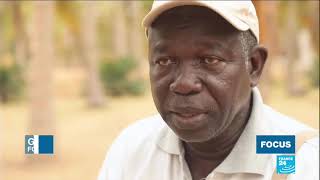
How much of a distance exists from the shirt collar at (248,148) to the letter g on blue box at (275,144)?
14 millimetres

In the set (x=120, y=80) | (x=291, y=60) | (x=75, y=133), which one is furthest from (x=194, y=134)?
(x=120, y=80)

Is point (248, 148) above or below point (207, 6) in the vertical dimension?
below

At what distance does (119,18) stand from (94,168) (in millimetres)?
11539

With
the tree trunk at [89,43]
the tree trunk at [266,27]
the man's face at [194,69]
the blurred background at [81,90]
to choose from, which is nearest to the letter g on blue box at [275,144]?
the man's face at [194,69]

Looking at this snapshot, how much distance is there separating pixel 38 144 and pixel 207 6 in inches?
33.0

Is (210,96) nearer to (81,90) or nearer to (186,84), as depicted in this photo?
(186,84)

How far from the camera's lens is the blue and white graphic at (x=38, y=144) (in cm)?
170

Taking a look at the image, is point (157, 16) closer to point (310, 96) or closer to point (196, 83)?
point (196, 83)

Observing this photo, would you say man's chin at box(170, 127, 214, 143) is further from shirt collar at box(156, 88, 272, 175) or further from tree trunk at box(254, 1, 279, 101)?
tree trunk at box(254, 1, 279, 101)

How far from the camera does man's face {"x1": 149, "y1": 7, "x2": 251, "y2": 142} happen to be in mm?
1143

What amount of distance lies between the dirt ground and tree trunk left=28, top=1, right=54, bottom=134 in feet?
1.43

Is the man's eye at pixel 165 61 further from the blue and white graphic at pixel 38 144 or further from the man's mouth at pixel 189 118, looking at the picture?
the blue and white graphic at pixel 38 144

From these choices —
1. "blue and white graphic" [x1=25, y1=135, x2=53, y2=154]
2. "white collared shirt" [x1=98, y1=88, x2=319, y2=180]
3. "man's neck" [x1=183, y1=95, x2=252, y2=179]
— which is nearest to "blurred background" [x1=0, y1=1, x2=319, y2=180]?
"blue and white graphic" [x1=25, y1=135, x2=53, y2=154]

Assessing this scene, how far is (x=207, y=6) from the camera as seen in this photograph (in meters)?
1.12
